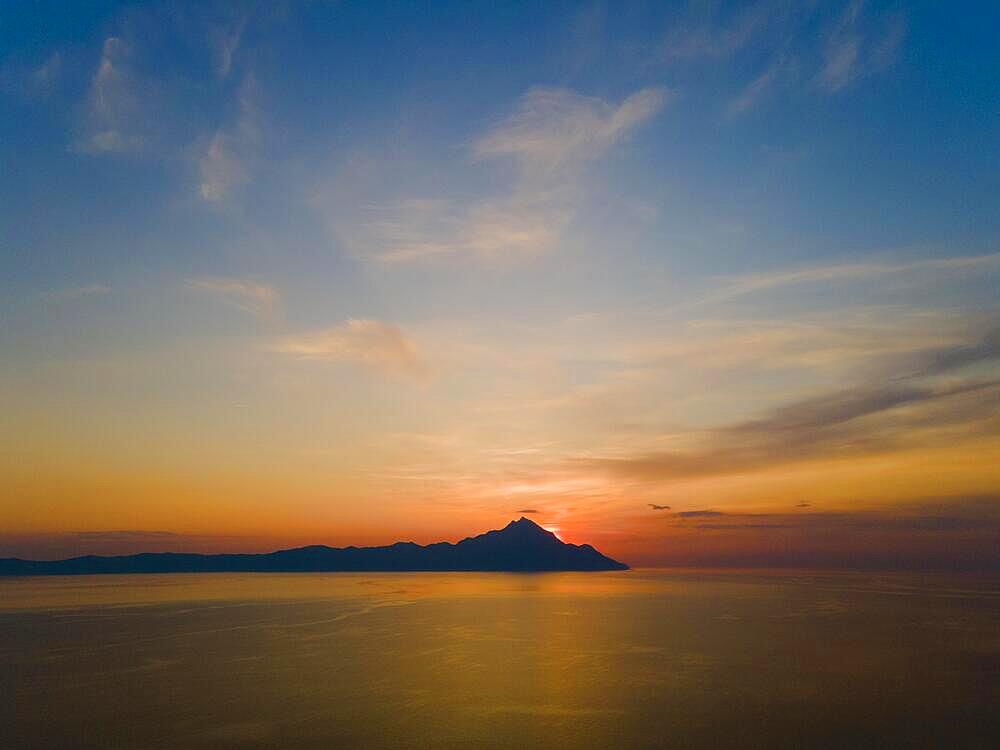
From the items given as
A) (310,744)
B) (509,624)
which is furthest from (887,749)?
(509,624)

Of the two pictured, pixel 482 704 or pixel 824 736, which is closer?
pixel 824 736

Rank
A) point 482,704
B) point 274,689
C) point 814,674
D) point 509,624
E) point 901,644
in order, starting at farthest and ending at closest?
point 509,624
point 901,644
point 814,674
point 274,689
point 482,704

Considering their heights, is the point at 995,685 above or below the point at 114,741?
below

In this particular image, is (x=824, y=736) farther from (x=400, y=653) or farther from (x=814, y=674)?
(x=400, y=653)

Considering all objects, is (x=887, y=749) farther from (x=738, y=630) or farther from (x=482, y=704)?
(x=738, y=630)

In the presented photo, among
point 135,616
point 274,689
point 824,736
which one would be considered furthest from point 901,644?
point 135,616

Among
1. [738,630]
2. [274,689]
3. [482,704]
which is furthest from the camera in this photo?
[738,630]
